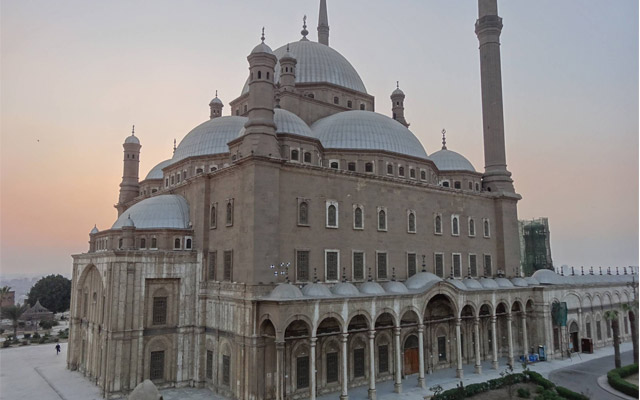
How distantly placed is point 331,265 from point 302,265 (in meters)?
1.86

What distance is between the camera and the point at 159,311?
25.2 meters

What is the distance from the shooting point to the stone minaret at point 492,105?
121 ft

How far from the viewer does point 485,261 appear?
33.5 m

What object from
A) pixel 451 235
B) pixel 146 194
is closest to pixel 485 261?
pixel 451 235

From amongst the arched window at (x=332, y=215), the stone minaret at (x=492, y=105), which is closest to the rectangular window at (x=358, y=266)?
the arched window at (x=332, y=215)

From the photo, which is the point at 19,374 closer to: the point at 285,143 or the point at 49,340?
the point at 49,340

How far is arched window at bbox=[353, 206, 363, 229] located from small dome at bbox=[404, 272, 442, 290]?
4.54 meters

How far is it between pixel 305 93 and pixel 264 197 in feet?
51.1

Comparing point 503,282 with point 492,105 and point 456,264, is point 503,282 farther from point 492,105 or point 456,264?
point 492,105

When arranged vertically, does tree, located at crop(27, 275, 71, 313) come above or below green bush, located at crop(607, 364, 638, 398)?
above

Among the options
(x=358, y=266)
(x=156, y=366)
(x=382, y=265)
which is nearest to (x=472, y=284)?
(x=382, y=265)

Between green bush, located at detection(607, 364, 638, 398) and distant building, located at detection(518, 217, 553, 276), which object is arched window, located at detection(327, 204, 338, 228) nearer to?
green bush, located at detection(607, 364, 638, 398)

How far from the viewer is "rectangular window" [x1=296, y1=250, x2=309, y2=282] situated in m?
23.9

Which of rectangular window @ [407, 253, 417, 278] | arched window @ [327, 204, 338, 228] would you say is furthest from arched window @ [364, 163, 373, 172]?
rectangular window @ [407, 253, 417, 278]
